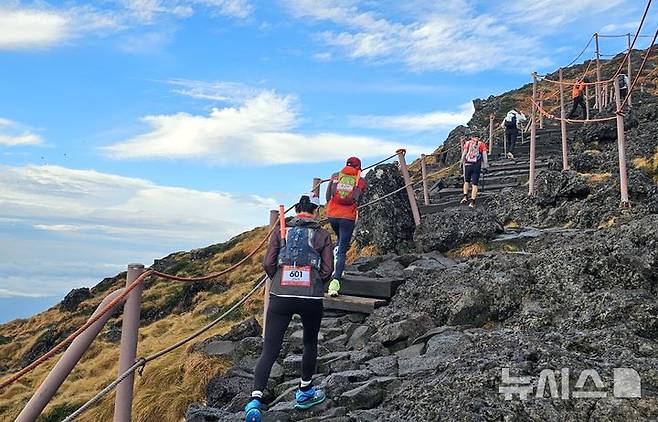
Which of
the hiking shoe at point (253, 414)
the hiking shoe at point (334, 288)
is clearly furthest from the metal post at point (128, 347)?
the hiking shoe at point (334, 288)

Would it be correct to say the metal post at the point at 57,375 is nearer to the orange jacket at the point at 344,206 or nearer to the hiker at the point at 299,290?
the hiker at the point at 299,290

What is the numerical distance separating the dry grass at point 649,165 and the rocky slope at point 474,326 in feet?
0.16

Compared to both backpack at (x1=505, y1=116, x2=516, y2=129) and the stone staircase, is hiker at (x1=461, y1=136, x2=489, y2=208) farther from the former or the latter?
backpack at (x1=505, y1=116, x2=516, y2=129)

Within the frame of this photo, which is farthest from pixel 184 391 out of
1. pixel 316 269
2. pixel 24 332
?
pixel 24 332

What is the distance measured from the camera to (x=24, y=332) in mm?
25609

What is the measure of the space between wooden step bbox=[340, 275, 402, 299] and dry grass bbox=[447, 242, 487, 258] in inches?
89.6

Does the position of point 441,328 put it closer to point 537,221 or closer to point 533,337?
point 533,337

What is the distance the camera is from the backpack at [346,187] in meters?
8.25

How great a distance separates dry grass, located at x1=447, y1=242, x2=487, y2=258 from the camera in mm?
10195

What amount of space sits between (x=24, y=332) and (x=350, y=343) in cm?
2374

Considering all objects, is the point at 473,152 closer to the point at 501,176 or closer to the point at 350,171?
the point at 501,176

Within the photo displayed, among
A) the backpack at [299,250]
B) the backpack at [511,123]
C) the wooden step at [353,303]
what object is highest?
the backpack at [511,123]

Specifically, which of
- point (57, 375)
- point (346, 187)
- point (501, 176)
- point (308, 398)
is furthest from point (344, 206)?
point (501, 176)

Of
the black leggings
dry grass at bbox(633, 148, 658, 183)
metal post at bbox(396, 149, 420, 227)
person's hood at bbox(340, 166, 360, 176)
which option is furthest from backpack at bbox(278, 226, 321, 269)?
dry grass at bbox(633, 148, 658, 183)
